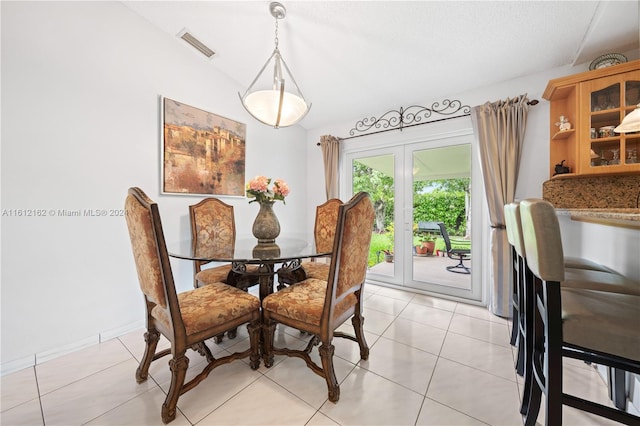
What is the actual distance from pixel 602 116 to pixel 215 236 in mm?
3620

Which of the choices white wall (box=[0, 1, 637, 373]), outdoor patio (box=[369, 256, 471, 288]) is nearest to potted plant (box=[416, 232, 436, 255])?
outdoor patio (box=[369, 256, 471, 288])

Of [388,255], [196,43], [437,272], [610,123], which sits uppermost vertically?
[196,43]

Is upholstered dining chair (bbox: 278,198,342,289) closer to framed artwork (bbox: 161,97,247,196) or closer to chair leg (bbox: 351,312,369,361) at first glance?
chair leg (bbox: 351,312,369,361)

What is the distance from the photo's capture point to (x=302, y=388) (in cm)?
144

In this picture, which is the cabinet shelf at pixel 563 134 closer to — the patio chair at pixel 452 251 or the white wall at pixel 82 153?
the white wall at pixel 82 153

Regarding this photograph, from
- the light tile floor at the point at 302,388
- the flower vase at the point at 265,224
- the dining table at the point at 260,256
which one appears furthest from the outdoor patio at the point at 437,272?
the flower vase at the point at 265,224

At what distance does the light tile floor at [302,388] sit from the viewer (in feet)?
4.06

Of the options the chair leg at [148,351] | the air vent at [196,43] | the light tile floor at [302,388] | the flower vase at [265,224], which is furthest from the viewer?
the air vent at [196,43]

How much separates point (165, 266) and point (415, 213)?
2.90 m

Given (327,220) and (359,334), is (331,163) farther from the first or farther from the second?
(359,334)

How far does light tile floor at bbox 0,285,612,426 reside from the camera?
124 centimetres

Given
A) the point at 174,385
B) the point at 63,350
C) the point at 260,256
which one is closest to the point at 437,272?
the point at 260,256

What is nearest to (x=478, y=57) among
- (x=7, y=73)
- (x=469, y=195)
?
(x=469, y=195)

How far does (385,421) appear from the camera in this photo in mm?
1215
